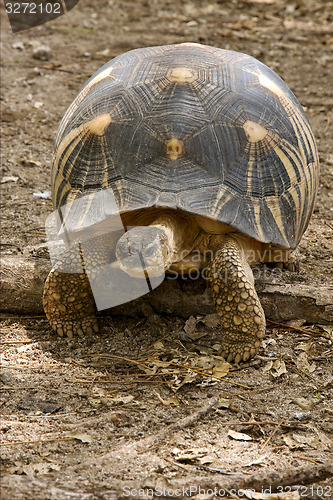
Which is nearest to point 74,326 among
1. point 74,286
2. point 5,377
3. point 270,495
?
point 74,286

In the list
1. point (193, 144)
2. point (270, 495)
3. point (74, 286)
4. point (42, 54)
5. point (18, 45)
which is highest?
point (18, 45)

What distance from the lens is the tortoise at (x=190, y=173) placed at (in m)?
3.42

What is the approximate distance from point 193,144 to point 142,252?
2.57 ft

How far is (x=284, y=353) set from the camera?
11.6 feet

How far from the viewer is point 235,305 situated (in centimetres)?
344

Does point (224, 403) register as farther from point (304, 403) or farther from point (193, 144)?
point (193, 144)

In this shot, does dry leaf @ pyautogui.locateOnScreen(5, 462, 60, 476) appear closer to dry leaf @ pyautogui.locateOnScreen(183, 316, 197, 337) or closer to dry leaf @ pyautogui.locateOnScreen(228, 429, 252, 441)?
dry leaf @ pyautogui.locateOnScreen(228, 429, 252, 441)

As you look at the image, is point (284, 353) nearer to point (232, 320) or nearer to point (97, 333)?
point (232, 320)

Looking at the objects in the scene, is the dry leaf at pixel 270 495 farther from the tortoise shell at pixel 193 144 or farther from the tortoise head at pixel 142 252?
the tortoise shell at pixel 193 144

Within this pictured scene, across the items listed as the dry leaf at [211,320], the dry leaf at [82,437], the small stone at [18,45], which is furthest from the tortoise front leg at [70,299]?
the small stone at [18,45]

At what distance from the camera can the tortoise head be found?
317cm

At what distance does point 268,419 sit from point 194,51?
8.04ft

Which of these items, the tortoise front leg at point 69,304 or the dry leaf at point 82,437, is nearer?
the dry leaf at point 82,437

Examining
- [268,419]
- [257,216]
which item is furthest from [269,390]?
[257,216]
